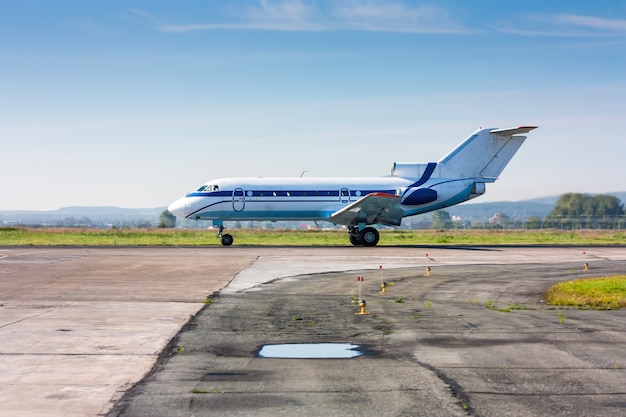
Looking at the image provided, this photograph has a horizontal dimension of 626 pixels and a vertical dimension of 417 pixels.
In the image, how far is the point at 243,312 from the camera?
60.8 ft

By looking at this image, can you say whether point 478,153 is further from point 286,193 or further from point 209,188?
point 209,188

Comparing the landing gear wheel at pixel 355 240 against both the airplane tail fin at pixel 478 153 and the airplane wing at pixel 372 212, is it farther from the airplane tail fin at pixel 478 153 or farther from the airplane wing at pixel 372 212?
the airplane tail fin at pixel 478 153

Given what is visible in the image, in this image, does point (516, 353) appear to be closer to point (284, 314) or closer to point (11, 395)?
point (284, 314)

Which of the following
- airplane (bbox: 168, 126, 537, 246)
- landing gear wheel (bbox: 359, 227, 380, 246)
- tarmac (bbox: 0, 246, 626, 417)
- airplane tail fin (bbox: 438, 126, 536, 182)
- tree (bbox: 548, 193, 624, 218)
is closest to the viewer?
tarmac (bbox: 0, 246, 626, 417)

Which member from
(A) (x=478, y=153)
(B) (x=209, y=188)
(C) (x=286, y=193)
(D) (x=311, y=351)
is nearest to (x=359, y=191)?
(C) (x=286, y=193)

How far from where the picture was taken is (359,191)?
154ft

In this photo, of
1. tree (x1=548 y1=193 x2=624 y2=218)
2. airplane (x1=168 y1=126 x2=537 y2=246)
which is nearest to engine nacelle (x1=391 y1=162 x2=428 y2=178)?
airplane (x1=168 y1=126 x2=537 y2=246)

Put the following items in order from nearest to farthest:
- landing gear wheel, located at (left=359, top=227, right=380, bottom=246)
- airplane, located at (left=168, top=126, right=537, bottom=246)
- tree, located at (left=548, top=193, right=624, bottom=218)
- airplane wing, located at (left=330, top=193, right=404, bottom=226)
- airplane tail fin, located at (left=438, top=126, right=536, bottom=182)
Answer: airplane wing, located at (left=330, top=193, right=404, bottom=226), landing gear wheel, located at (left=359, top=227, right=380, bottom=246), airplane, located at (left=168, top=126, right=537, bottom=246), airplane tail fin, located at (left=438, top=126, right=536, bottom=182), tree, located at (left=548, top=193, right=624, bottom=218)

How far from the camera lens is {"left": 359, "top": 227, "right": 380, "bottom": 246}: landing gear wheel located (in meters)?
45.8

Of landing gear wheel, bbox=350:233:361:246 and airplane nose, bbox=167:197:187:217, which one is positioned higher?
airplane nose, bbox=167:197:187:217

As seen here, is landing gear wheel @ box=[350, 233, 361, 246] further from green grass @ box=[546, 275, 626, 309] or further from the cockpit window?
green grass @ box=[546, 275, 626, 309]

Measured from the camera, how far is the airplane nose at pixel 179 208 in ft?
155

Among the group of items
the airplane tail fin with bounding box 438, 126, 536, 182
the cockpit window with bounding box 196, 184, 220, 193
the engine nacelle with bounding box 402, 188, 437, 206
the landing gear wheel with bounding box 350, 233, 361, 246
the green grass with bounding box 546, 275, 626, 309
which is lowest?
the green grass with bounding box 546, 275, 626, 309

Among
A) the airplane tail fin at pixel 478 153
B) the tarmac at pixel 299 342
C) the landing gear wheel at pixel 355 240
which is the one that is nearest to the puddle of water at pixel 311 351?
the tarmac at pixel 299 342
